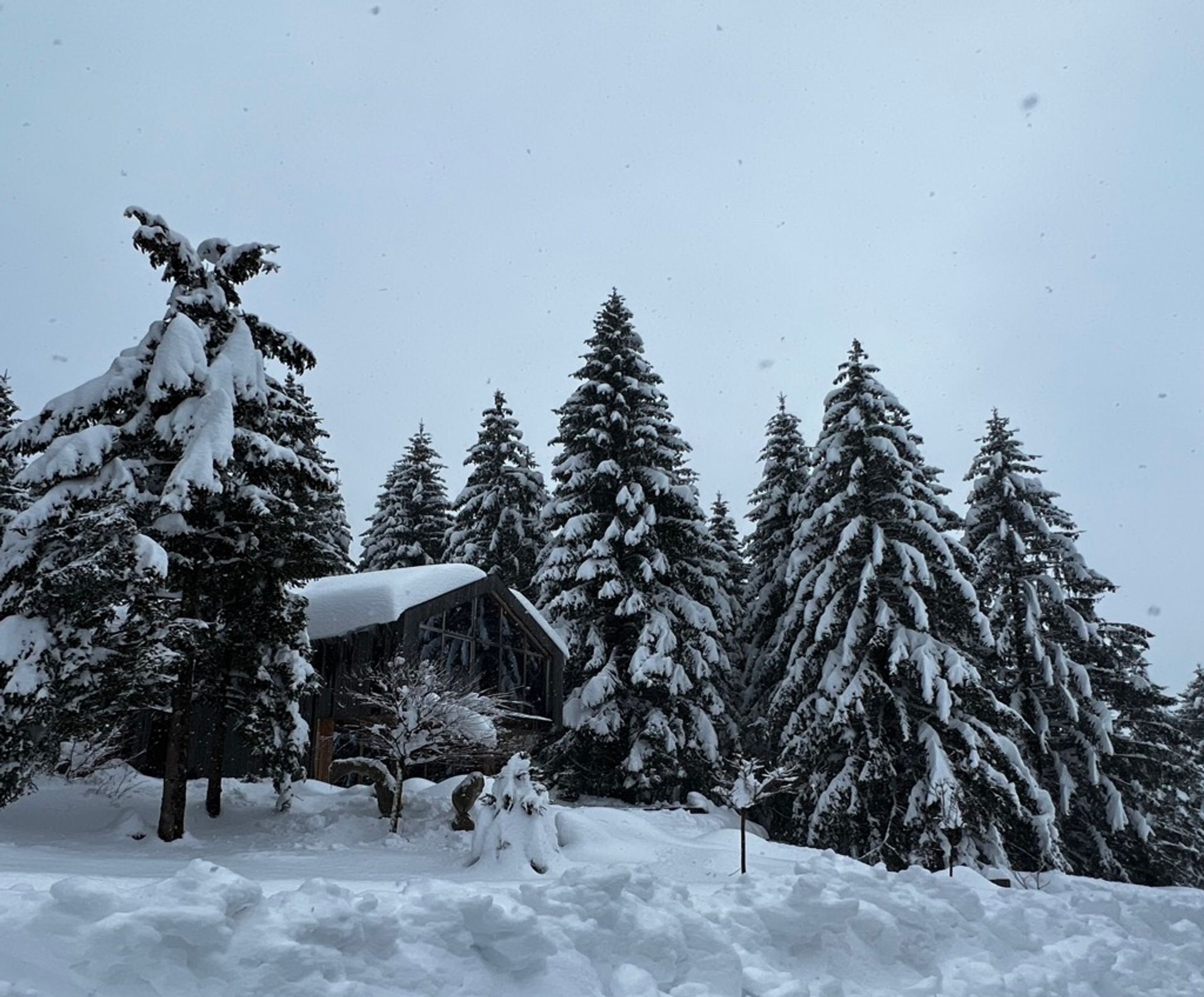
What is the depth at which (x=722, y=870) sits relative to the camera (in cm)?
1180

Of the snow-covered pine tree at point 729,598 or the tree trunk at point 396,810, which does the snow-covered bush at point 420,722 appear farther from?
the snow-covered pine tree at point 729,598

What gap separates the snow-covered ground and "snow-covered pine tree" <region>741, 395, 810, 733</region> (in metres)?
14.6

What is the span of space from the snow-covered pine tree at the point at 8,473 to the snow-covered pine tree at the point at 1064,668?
23641mm

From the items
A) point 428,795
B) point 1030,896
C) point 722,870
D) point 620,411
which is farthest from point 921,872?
point 620,411

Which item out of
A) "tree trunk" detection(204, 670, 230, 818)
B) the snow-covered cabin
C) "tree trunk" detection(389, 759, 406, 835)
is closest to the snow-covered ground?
"tree trunk" detection(389, 759, 406, 835)

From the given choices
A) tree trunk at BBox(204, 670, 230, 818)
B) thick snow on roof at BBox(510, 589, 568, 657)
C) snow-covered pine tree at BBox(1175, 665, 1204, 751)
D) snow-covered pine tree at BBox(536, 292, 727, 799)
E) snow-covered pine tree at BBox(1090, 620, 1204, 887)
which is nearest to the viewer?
tree trunk at BBox(204, 670, 230, 818)

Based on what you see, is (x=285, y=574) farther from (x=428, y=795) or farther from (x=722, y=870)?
(x=722, y=870)

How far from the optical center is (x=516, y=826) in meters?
11.9

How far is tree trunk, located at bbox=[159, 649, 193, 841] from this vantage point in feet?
41.4

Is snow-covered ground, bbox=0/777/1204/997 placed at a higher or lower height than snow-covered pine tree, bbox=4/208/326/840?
lower

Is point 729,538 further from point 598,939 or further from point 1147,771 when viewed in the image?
point 598,939

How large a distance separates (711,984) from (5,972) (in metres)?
4.29

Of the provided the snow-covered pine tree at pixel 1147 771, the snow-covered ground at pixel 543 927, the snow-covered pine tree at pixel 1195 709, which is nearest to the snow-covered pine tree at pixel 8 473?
the snow-covered ground at pixel 543 927

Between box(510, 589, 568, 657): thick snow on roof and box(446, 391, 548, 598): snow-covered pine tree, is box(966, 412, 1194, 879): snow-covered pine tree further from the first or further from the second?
box(446, 391, 548, 598): snow-covered pine tree
